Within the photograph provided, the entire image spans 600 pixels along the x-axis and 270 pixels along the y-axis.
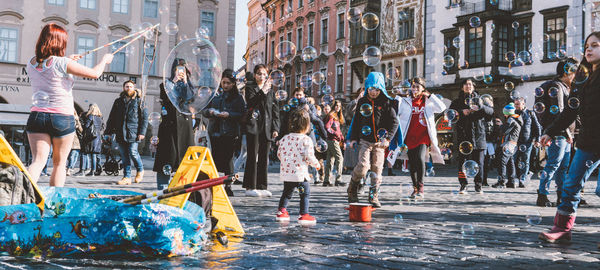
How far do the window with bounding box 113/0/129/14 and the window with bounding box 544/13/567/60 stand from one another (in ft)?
67.1

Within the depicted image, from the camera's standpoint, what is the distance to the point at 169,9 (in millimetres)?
31906

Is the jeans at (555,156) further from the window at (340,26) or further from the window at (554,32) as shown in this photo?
the window at (340,26)

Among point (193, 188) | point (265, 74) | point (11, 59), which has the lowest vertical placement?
point (193, 188)

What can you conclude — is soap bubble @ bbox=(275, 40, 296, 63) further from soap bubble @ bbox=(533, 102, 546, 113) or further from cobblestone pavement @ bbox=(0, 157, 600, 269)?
soap bubble @ bbox=(533, 102, 546, 113)

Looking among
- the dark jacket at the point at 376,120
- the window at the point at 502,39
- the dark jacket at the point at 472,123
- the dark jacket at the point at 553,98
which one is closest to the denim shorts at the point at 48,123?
the dark jacket at the point at 376,120

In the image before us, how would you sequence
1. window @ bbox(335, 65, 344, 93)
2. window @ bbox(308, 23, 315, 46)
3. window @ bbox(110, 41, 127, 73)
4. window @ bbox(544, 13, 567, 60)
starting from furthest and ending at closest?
window @ bbox(308, 23, 315, 46) < window @ bbox(335, 65, 344, 93) < window @ bbox(110, 41, 127, 73) < window @ bbox(544, 13, 567, 60)

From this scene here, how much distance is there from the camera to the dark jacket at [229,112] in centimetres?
808

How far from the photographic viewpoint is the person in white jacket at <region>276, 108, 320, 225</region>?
572 cm

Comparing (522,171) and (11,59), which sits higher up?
(11,59)

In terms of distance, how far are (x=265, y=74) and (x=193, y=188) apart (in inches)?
203

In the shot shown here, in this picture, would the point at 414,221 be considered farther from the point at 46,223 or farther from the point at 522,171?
the point at 522,171

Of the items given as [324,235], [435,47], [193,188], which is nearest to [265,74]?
[324,235]

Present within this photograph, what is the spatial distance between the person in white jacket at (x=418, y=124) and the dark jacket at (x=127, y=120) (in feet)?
15.0

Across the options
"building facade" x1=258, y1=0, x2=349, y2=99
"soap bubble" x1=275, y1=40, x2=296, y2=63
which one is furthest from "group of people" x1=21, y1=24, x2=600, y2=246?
"building facade" x1=258, y1=0, x2=349, y2=99
